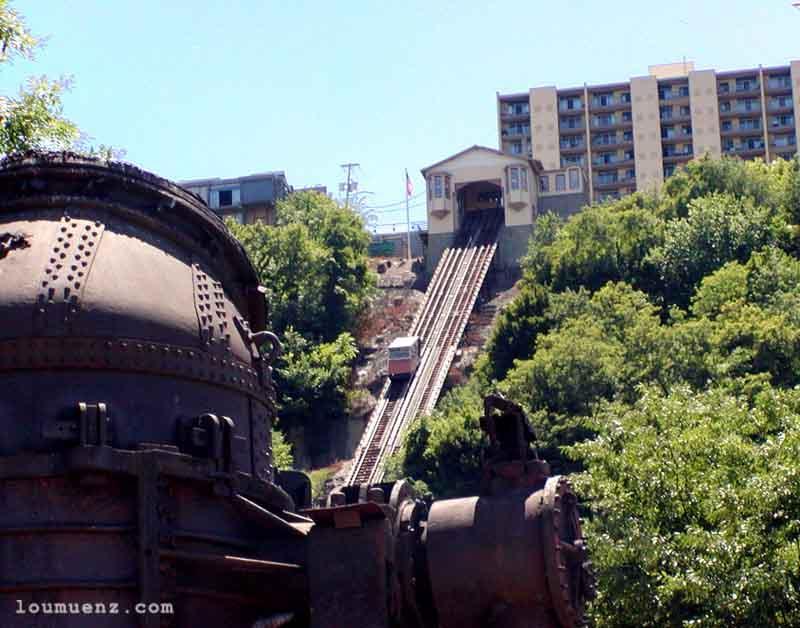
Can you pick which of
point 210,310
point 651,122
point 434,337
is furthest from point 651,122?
point 210,310

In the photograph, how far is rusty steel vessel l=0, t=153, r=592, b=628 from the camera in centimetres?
1250

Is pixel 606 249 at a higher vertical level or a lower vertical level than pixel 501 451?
higher

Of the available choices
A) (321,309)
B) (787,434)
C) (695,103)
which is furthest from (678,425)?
(695,103)

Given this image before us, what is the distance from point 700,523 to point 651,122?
116660mm

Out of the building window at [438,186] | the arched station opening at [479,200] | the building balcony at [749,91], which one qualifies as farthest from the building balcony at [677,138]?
the building window at [438,186]

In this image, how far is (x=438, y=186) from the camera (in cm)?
10306

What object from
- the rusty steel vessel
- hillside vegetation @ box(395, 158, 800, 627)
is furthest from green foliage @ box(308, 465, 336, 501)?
the rusty steel vessel

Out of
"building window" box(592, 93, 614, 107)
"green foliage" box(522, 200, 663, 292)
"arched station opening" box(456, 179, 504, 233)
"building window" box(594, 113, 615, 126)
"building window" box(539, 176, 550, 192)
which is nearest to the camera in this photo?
"green foliage" box(522, 200, 663, 292)

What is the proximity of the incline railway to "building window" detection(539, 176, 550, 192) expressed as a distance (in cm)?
409

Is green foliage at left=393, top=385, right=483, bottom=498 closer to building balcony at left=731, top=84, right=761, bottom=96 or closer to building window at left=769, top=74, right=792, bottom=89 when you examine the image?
building balcony at left=731, top=84, right=761, bottom=96

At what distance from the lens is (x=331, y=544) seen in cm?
1330

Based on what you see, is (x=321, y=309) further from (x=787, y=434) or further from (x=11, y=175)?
A: (x=11, y=175)

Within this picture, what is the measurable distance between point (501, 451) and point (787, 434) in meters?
15.8

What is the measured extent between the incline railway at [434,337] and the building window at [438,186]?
2.81 meters
